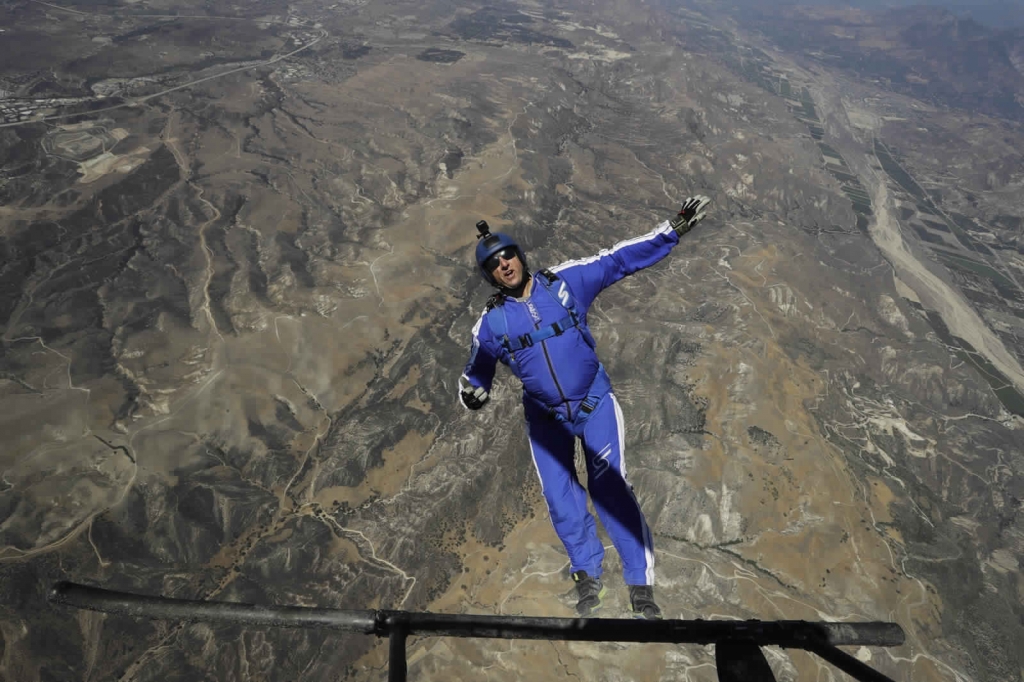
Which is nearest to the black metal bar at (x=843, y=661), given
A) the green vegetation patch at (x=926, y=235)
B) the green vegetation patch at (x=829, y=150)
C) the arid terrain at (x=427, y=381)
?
the arid terrain at (x=427, y=381)

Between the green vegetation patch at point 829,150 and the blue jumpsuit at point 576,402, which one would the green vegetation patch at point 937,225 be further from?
the blue jumpsuit at point 576,402

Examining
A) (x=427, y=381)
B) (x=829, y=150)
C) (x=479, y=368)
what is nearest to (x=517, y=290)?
(x=479, y=368)

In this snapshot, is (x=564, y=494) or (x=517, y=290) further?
(x=564, y=494)

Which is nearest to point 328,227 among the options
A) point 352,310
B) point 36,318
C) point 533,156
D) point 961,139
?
point 352,310

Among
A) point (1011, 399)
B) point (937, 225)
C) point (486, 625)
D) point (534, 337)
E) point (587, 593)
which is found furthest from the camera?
point (937, 225)

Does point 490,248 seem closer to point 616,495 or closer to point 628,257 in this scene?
point 628,257

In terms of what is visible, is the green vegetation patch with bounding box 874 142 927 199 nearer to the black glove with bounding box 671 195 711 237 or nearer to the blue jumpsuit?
the black glove with bounding box 671 195 711 237

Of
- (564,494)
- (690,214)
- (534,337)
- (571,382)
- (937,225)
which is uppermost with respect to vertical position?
(690,214)

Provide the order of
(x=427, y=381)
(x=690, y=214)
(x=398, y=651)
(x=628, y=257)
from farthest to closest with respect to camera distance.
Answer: (x=427, y=381) < (x=628, y=257) < (x=690, y=214) < (x=398, y=651)
